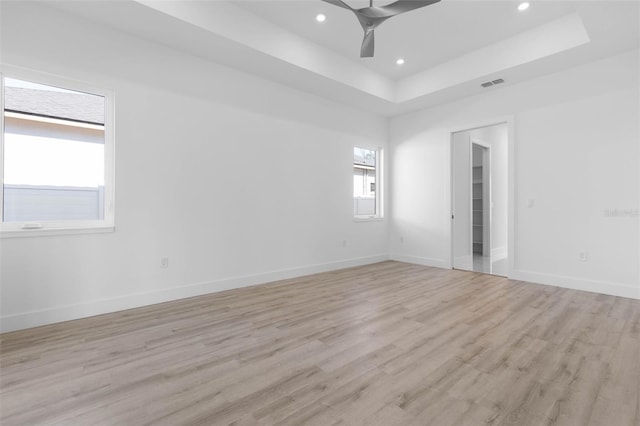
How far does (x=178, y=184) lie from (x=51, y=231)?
1242 millimetres

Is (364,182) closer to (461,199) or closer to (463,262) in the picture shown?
(461,199)

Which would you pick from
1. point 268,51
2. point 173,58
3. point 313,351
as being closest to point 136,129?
point 173,58

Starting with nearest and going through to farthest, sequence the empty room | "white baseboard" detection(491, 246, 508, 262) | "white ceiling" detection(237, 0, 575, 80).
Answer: the empty room < "white ceiling" detection(237, 0, 575, 80) < "white baseboard" detection(491, 246, 508, 262)

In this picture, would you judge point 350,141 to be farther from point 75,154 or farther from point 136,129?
point 75,154

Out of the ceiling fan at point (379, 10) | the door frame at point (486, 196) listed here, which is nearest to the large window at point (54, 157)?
the ceiling fan at point (379, 10)

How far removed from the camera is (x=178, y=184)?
11.9ft

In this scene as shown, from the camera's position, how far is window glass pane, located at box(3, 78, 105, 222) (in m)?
2.81

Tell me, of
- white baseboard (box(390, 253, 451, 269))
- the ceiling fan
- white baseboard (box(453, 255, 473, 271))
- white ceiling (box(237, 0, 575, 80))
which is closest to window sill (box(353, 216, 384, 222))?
white baseboard (box(390, 253, 451, 269))

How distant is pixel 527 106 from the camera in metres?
4.48

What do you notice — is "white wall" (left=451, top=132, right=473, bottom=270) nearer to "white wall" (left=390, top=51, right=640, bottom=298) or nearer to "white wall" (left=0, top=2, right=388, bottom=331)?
"white wall" (left=390, top=51, right=640, bottom=298)

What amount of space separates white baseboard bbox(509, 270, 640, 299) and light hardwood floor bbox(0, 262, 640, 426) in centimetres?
25

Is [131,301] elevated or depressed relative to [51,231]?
depressed

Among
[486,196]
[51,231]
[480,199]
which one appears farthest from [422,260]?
[51,231]

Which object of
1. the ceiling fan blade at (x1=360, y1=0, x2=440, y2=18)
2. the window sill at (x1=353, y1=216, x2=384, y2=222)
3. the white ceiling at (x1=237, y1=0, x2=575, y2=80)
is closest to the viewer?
the ceiling fan blade at (x1=360, y1=0, x2=440, y2=18)
